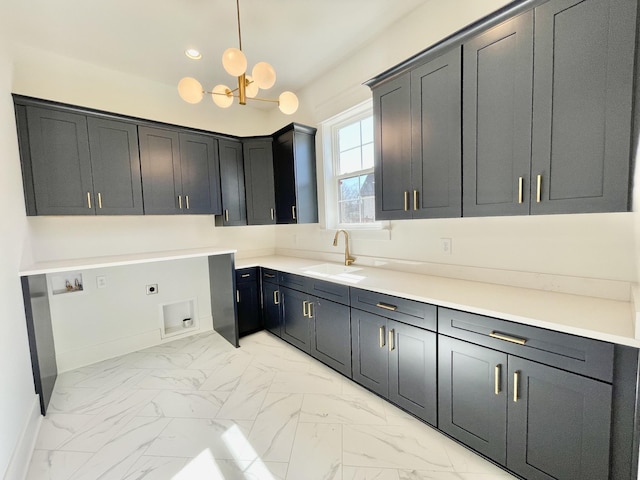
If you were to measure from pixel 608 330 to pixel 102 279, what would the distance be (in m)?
3.79

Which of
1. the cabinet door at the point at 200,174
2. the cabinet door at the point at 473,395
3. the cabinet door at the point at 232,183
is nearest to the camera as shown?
the cabinet door at the point at 473,395

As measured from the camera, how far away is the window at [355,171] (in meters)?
2.79

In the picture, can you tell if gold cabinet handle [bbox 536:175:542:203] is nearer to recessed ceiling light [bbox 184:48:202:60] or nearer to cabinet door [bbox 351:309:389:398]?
cabinet door [bbox 351:309:389:398]

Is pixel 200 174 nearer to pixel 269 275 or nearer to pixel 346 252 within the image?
pixel 269 275

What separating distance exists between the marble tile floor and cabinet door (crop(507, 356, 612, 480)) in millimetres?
258

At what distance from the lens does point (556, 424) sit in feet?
3.93

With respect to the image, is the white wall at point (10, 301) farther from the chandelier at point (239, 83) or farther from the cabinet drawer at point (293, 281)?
the cabinet drawer at point (293, 281)

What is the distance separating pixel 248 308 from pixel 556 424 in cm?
276

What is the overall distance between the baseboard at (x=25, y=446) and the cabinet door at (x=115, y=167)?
158 centimetres

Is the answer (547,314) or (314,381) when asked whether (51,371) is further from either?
(547,314)

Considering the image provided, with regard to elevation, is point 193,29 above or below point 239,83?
above

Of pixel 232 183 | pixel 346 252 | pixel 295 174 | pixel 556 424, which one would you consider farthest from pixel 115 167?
pixel 556 424

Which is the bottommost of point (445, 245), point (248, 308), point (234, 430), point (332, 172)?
point (234, 430)

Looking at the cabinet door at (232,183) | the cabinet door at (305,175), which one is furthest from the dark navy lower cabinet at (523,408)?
the cabinet door at (232,183)
